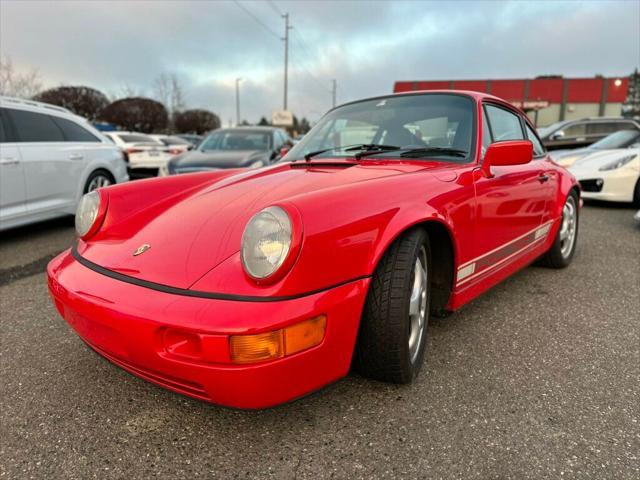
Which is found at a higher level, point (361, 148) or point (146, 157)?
point (361, 148)

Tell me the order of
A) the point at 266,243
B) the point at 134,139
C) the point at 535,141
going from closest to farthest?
the point at 266,243 < the point at 535,141 < the point at 134,139

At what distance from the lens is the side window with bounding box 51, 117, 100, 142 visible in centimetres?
504

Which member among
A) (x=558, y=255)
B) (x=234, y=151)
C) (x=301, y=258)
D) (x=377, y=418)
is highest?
(x=234, y=151)

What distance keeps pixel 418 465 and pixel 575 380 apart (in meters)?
0.95

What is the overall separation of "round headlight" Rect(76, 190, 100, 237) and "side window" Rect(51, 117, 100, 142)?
3425mm

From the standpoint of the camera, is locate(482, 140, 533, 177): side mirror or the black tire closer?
locate(482, 140, 533, 177): side mirror

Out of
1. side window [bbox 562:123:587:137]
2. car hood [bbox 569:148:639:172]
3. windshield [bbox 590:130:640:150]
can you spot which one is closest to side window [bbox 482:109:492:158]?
car hood [bbox 569:148:639:172]

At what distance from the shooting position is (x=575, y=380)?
6.44ft

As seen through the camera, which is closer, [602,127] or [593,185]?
[593,185]

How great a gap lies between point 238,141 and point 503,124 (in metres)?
5.06

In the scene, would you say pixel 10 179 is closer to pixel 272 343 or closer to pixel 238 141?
pixel 238 141

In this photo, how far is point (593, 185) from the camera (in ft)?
21.7

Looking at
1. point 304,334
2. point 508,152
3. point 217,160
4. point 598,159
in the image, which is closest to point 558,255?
point 508,152

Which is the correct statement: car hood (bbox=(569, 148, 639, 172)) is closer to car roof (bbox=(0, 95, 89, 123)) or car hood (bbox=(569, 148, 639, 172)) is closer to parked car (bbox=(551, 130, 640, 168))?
parked car (bbox=(551, 130, 640, 168))
